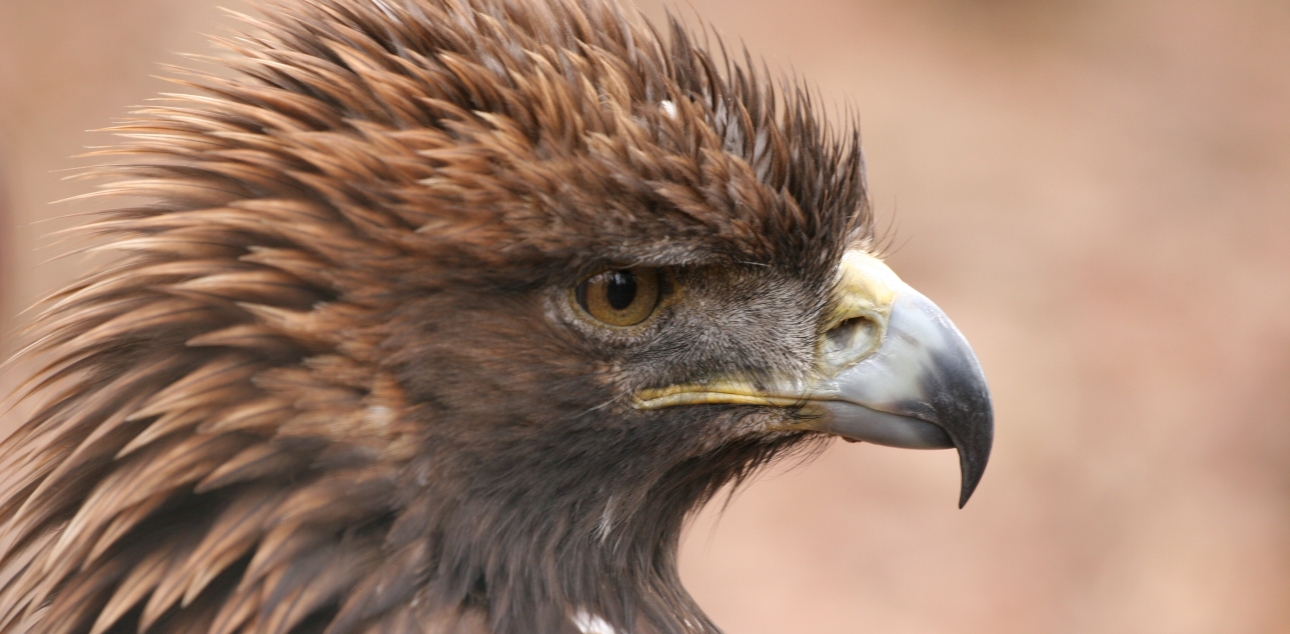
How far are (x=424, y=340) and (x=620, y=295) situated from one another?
1.24ft

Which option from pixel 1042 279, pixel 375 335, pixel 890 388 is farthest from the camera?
pixel 1042 279

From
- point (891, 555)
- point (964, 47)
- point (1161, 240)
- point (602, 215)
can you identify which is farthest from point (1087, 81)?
point (602, 215)

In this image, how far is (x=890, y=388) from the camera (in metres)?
2.38

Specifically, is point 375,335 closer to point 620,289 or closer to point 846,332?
point 620,289

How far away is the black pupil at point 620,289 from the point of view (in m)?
2.21

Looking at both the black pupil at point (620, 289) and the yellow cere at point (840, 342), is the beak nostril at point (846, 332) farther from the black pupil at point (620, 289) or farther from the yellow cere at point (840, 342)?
the black pupil at point (620, 289)

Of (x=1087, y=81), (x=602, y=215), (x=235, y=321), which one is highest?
(x=1087, y=81)

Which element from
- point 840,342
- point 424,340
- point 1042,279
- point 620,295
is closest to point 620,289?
point 620,295

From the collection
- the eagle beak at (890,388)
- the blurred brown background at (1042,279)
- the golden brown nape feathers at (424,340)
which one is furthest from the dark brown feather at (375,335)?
the blurred brown background at (1042,279)

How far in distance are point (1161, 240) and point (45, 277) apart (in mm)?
8996

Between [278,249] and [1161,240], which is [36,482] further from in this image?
[1161,240]

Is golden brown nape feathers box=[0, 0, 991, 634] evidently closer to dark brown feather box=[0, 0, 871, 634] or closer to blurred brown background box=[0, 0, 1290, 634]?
dark brown feather box=[0, 0, 871, 634]

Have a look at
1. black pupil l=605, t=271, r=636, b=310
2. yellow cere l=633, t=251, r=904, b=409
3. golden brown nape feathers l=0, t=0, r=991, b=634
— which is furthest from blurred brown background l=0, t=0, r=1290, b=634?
black pupil l=605, t=271, r=636, b=310

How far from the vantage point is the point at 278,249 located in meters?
2.07
